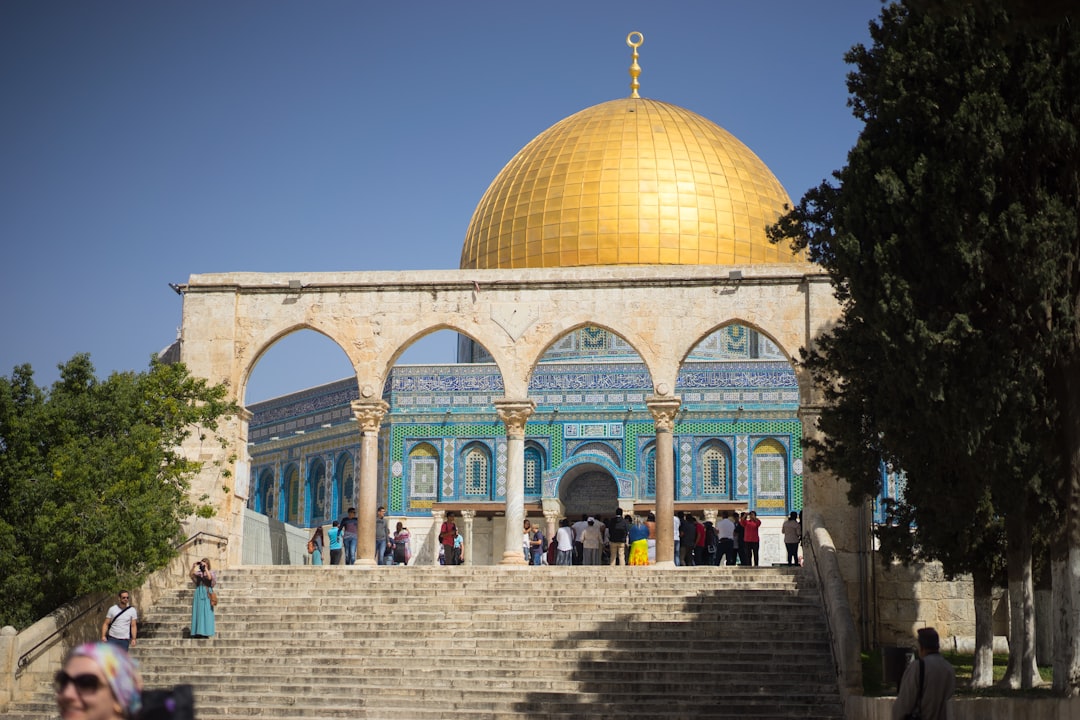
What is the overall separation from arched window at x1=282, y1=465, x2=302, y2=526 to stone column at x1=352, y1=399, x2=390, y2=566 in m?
15.5

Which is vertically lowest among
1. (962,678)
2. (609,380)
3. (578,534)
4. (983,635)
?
(962,678)

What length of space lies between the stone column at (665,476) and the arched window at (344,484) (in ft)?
48.4

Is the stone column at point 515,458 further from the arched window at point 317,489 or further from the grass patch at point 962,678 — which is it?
the arched window at point 317,489

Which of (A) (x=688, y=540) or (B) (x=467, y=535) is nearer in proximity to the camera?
(A) (x=688, y=540)

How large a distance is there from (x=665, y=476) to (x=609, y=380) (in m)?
12.2

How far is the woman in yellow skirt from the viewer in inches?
752

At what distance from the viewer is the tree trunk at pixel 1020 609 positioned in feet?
39.9

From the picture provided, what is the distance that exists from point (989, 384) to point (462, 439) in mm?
21042

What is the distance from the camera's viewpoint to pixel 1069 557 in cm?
1010

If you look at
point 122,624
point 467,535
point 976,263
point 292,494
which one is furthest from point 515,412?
point 292,494

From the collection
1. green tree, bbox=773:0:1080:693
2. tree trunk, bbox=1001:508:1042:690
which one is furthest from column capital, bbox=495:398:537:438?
tree trunk, bbox=1001:508:1042:690

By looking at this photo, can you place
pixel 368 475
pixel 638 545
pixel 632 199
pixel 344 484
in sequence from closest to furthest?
pixel 368 475
pixel 638 545
pixel 632 199
pixel 344 484

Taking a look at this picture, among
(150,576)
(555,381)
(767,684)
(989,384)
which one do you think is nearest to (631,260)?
(555,381)

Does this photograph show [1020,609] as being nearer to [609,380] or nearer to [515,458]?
[515,458]
